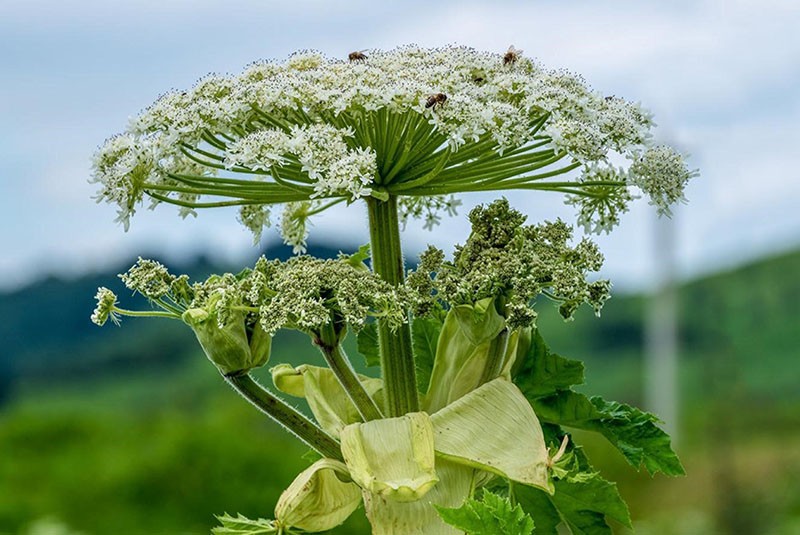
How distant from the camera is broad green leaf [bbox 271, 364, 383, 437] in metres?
2.72

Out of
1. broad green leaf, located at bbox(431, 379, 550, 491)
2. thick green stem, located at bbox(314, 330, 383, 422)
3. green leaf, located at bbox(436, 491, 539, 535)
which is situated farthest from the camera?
thick green stem, located at bbox(314, 330, 383, 422)

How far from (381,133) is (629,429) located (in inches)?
39.4

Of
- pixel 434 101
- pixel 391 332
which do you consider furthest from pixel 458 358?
pixel 434 101

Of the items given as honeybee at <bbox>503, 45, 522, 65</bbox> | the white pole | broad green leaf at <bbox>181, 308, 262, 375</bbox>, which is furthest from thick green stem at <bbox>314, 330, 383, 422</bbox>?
the white pole

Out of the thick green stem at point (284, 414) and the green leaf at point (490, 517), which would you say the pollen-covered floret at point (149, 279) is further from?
the green leaf at point (490, 517)

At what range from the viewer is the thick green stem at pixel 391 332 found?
8.24 ft

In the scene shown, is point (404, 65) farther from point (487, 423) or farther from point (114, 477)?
point (114, 477)

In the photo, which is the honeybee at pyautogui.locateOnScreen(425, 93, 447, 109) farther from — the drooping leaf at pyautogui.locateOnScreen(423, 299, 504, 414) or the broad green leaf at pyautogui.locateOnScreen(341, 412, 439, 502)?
the broad green leaf at pyautogui.locateOnScreen(341, 412, 439, 502)

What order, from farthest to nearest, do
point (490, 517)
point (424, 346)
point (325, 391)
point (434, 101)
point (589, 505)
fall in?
point (424, 346) < point (325, 391) < point (589, 505) < point (490, 517) < point (434, 101)

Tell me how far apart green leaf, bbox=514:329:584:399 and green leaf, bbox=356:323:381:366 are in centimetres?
45

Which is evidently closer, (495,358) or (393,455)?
(393,455)

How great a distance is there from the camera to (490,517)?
228cm

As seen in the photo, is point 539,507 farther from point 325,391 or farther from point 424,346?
point 325,391

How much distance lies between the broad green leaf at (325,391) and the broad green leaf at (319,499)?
118 millimetres
